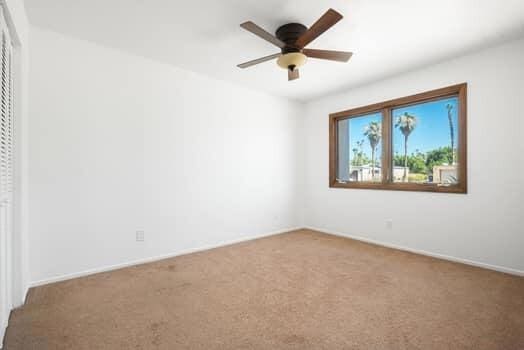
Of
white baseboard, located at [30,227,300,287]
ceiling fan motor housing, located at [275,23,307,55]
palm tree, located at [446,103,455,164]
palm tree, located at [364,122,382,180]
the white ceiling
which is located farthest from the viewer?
palm tree, located at [364,122,382,180]

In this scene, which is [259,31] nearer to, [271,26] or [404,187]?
[271,26]

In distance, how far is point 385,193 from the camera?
386cm

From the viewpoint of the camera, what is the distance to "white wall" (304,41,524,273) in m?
2.73

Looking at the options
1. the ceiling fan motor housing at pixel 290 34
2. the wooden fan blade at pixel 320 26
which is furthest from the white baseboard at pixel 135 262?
the wooden fan blade at pixel 320 26

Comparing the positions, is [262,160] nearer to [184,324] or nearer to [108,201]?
[108,201]

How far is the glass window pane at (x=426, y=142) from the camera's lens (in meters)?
3.31

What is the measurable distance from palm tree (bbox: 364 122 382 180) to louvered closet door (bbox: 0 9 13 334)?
4.24 meters

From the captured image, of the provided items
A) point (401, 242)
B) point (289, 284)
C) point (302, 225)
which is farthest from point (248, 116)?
point (401, 242)

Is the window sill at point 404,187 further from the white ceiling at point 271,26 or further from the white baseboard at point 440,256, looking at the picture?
the white ceiling at point 271,26

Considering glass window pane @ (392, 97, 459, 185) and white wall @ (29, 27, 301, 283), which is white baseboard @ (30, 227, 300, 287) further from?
glass window pane @ (392, 97, 459, 185)

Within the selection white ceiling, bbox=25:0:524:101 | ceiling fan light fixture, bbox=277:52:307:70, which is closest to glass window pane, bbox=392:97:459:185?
white ceiling, bbox=25:0:524:101

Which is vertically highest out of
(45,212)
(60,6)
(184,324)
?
(60,6)

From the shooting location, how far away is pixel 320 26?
2.11 m

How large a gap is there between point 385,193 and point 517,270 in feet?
5.21
